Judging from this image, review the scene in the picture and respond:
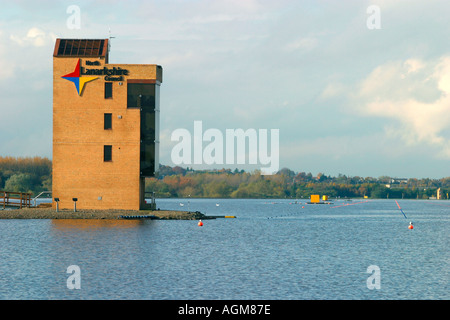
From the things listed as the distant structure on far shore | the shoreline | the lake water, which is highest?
the distant structure on far shore

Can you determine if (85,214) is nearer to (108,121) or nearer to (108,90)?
(108,121)

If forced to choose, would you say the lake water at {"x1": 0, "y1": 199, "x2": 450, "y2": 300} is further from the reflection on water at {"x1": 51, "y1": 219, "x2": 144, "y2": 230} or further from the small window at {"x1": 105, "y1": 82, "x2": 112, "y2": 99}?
the small window at {"x1": 105, "y1": 82, "x2": 112, "y2": 99}

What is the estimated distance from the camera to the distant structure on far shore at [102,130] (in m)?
78.5

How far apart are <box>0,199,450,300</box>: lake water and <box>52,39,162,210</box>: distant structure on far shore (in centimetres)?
732

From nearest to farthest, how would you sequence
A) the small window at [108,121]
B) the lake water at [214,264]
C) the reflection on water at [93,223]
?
1. the lake water at [214,264]
2. the reflection on water at [93,223]
3. the small window at [108,121]

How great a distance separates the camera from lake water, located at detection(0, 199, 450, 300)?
32.2m

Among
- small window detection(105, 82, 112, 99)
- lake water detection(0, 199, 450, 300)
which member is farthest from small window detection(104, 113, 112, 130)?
lake water detection(0, 199, 450, 300)

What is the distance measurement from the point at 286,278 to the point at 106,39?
5184 cm

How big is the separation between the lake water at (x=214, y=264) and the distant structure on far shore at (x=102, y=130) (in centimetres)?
732

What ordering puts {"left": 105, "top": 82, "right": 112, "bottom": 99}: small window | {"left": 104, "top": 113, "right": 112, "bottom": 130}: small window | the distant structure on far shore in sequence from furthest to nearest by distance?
1. {"left": 105, "top": 82, "right": 112, "bottom": 99}: small window
2. {"left": 104, "top": 113, "right": 112, "bottom": 130}: small window
3. the distant structure on far shore

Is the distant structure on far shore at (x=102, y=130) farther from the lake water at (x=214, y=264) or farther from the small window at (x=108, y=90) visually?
the lake water at (x=214, y=264)

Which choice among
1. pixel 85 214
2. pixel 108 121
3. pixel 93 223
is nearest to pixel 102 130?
pixel 108 121

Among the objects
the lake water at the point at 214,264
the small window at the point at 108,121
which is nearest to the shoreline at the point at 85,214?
the lake water at the point at 214,264

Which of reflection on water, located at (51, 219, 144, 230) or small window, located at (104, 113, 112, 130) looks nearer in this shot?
reflection on water, located at (51, 219, 144, 230)
